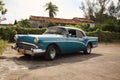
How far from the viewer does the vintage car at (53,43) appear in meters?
10.1

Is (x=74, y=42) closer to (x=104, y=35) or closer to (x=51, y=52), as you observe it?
(x=51, y=52)

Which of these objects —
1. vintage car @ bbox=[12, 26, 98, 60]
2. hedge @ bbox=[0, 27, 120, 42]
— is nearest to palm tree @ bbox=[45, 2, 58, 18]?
hedge @ bbox=[0, 27, 120, 42]

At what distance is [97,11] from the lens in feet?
190

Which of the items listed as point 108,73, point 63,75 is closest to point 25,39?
point 63,75

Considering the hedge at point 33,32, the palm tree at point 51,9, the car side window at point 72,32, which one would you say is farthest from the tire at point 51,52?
the palm tree at point 51,9

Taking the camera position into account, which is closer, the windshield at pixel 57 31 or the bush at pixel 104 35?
the windshield at pixel 57 31

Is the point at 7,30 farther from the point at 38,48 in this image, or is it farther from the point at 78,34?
the point at 38,48

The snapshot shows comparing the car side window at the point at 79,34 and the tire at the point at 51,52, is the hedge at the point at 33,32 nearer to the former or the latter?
the car side window at the point at 79,34

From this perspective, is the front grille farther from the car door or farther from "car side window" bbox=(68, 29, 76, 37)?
"car side window" bbox=(68, 29, 76, 37)

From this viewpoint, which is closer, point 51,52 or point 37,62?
point 37,62

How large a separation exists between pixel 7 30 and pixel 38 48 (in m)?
13.8

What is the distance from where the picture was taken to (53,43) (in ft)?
35.3

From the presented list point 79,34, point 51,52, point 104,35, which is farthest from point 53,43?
point 104,35

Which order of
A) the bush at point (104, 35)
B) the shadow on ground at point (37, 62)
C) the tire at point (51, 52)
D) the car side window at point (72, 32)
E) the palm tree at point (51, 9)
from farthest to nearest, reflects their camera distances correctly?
the palm tree at point (51, 9)
the bush at point (104, 35)
the car side window at point (72, 32)
the tire at point (51, 52)
the shadow on ground at point (37, 62)
